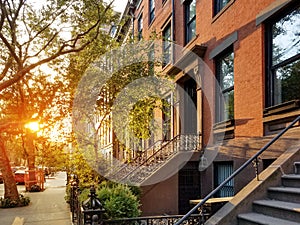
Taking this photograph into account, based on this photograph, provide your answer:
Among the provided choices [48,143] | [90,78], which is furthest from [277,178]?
[48,143]

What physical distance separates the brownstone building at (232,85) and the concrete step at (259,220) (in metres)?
1.98

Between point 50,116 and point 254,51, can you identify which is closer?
point 254,51

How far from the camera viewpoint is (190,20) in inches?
528

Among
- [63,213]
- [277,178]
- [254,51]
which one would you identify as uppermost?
[254,51]

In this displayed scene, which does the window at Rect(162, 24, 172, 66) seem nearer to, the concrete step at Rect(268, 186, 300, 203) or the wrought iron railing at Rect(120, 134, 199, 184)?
the wrought iron railing at Rect(120, 134, 199, 184)

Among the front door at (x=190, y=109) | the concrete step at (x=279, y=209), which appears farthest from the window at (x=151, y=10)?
the concrete step at (x=279, y=209)

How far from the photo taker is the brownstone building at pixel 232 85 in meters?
7.59

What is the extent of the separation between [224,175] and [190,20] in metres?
6.50

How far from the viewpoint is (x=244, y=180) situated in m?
8.41

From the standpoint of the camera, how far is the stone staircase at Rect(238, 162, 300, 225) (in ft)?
15.7

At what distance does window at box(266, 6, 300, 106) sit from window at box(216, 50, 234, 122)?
1823 mm

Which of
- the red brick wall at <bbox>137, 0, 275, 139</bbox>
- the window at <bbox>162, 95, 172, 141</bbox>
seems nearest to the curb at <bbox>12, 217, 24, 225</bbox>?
the window at <bbox>162, 95, 172, 141</bbox>

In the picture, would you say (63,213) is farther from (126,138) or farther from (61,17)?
(61,17)

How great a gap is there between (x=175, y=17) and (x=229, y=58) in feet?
17.7
